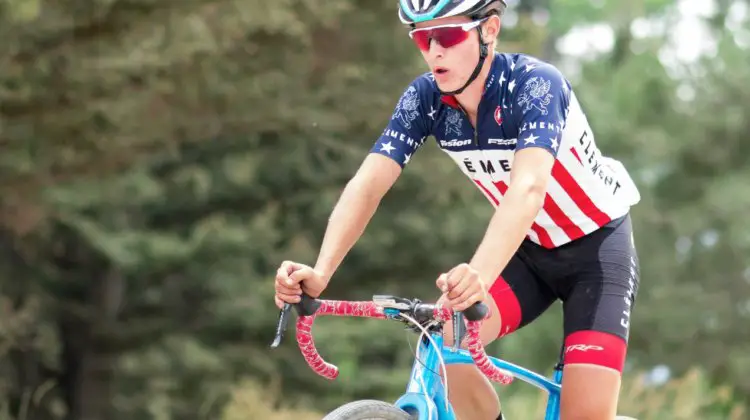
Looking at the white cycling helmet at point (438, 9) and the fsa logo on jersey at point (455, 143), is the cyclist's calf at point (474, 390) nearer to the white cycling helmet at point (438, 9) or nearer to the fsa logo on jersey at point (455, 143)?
the fsa logo on jersey at point (455, 143)

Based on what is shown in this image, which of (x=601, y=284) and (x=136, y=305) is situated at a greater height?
(x=136, y=305)

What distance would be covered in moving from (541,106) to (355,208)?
0.71 metres

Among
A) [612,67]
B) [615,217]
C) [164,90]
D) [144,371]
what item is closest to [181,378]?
[144,371]

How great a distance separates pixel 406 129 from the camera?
14.0 ft

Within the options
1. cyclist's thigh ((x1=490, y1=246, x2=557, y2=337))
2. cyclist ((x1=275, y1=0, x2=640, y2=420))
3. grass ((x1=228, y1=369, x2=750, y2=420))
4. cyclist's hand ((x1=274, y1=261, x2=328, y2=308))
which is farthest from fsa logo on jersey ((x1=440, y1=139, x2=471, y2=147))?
grass ((x1=228, y1=369, x2=750, y2=420))

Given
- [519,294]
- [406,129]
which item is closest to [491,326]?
[519,294]

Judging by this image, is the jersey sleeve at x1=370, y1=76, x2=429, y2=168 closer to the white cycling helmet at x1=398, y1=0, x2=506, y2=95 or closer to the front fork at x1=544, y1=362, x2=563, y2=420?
the white cycling helmet at x1=398, y1=0, x2=506, y2=95

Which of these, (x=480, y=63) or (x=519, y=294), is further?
(x=519, y=294)

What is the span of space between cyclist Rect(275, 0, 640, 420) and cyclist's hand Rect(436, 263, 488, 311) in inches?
8.4

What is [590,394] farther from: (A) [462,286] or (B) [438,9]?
(B) [438,9]

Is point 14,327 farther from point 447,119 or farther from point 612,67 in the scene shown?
point 612,67

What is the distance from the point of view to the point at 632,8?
92.0ft

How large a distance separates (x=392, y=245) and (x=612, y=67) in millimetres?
11239

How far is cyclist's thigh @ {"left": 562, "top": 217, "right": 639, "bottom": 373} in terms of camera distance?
14.0ft
